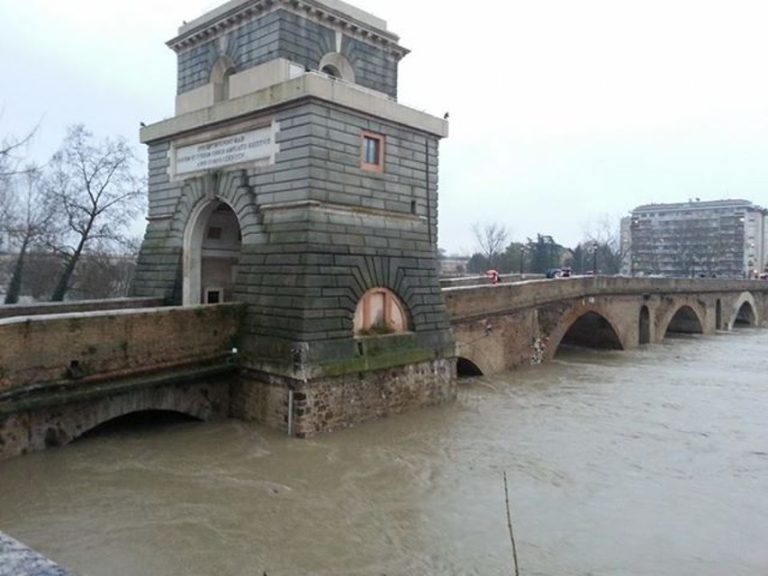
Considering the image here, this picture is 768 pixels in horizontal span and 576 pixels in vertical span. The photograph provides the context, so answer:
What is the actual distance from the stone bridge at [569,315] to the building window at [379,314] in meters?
2.90

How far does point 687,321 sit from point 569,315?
1853cm

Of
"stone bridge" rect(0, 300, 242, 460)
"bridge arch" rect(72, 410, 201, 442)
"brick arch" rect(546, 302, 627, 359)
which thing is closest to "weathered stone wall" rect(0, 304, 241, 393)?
"stone bridge" rect(0, 300, 242, 460)

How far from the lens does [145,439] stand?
1155 cm

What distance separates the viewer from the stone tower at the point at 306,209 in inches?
491

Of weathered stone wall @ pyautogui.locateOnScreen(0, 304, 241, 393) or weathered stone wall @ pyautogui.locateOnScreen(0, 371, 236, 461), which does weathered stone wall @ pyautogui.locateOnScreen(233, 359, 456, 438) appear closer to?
weathered stone wall @ pyautogui.locateOnScreen(0, 371, 236, 461)

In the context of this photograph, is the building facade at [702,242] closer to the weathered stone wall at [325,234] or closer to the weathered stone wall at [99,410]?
the weathered stone wall at [325,234]

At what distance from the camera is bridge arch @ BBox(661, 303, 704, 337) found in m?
37.2

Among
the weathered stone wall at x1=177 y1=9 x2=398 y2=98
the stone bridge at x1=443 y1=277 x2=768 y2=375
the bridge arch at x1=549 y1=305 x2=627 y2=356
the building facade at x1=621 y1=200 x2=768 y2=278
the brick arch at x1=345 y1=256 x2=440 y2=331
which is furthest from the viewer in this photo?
the building facade at x1=621 y1=200 x2=768 y2=278

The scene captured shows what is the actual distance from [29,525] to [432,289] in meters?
9.76

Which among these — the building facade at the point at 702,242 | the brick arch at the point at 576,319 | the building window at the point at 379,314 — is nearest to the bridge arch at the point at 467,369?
the building window at the point at 379,314

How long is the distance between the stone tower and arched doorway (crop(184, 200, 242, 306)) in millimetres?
53

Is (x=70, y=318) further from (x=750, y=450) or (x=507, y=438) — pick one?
(x=750, y=450)

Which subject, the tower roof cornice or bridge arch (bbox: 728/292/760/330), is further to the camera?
bridge arch (bbox: 728/292/760/330)


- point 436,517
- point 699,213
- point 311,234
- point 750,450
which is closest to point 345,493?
point 436,517
